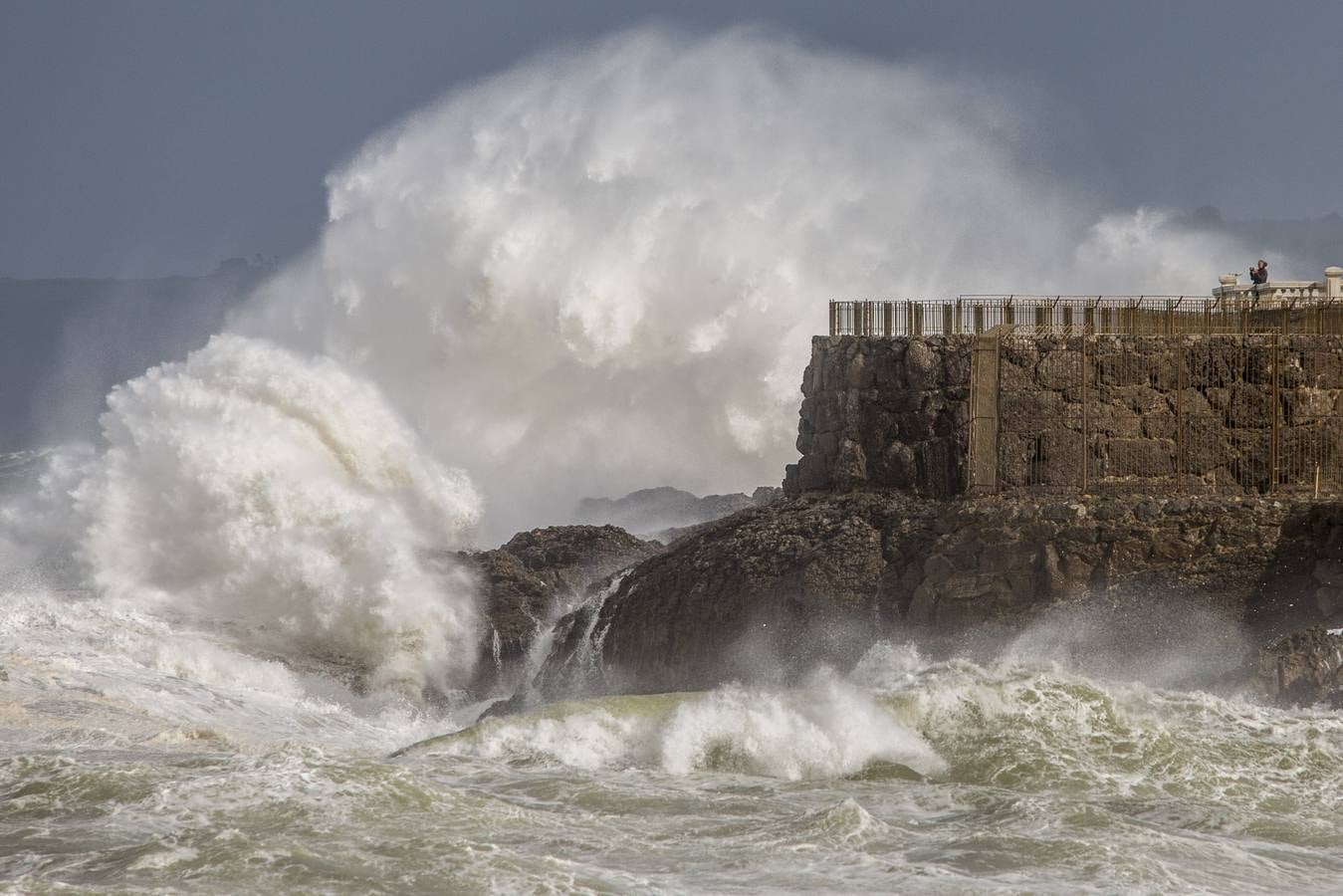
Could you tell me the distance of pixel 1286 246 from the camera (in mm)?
128875

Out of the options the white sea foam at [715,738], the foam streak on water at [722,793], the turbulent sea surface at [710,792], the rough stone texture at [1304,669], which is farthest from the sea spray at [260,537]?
the rough stone texture at [1304,669]

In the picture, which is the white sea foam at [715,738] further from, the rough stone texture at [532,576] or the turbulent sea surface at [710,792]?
the rough stone texture at [532,576]

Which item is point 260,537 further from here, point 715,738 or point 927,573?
point 715,738

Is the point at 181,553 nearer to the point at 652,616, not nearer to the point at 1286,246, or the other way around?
the point at 652,616

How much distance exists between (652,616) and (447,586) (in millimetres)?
4968

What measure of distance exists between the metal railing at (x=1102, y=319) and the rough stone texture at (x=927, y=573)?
8.25 ft

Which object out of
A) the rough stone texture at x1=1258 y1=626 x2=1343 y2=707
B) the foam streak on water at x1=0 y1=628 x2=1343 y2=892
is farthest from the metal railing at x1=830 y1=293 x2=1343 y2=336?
the rough stone texture at x1=1258 y1=626 x2=1343 y2=707

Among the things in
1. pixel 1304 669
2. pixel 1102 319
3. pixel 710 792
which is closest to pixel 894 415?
pixel 1102 319

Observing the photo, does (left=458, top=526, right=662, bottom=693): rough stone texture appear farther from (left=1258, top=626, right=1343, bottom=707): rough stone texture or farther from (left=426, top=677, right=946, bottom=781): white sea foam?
(left=1258, top=626, right=1343, bottom=707): rough stone texture

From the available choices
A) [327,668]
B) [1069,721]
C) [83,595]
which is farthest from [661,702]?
[83,595]

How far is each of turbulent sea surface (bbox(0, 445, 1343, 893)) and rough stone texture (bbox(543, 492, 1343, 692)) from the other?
3.59ft

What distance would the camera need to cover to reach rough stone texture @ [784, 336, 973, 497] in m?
24.8

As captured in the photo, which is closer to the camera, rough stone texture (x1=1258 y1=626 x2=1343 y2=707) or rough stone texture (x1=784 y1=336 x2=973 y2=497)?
rough stone texture (x1=1258 y1=626 x2=1343 y2=707)

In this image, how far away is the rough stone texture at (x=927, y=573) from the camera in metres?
22.2
